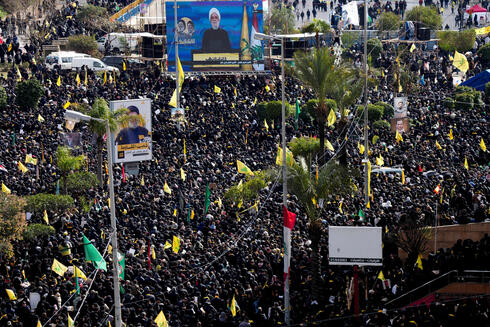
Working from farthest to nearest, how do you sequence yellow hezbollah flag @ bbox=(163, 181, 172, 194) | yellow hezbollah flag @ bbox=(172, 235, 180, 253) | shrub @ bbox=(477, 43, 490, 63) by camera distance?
shrub @ bbox=(477, 43, 490, 63) < yellow hezbollah flag @ bbox=(163, 181, 172, 194) < yellow hezbollah flag @ bbox=(172, 235, 180, 253)

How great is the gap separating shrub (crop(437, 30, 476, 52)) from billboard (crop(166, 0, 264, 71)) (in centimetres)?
1453

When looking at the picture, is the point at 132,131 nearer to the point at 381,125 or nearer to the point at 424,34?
the point at 381,125

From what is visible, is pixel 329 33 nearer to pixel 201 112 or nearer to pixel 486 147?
pixel 201 112

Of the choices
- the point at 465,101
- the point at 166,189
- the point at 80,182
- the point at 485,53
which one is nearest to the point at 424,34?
the point at 485,53

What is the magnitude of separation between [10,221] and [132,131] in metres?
9.74

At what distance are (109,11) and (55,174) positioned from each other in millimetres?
37216

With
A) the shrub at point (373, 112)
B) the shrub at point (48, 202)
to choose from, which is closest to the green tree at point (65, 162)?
the shrub at point (48, 202)

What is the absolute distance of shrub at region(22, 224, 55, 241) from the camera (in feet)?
107

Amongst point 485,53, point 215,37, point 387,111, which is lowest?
point 387,111

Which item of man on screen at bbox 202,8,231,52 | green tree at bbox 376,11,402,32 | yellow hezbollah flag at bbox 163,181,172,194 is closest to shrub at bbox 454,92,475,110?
man on screen at bbox 202,8,231,52

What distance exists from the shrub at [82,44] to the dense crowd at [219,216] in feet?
27.2

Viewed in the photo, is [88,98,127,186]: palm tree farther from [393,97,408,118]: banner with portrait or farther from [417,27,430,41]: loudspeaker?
[417,27,430,41]: loudspeaker

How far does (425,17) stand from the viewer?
72.8 meters

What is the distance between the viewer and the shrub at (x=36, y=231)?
107 ft
